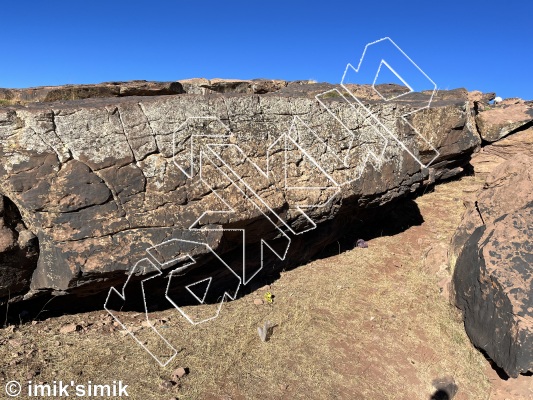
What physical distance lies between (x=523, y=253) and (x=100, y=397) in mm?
4377

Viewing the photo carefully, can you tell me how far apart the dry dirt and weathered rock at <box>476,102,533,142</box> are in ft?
13.7

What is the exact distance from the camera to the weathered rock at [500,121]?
8797mm

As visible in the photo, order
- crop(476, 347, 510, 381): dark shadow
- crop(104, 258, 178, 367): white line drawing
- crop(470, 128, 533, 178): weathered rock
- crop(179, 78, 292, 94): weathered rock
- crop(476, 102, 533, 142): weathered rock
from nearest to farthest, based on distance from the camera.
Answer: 1. crop(104, 258, 178, 367): white line drawing
2. crop(476, 347, 510, 381): dark shadow
3. crop(179, 78, 292, 94): weathered rock
4. crop(470, 128, 533, 178): weathered rock
5. crop(476, 102, 533, 142): weathered rock

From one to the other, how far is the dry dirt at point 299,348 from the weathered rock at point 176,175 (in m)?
0.52

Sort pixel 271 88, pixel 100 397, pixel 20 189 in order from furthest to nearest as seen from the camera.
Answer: pixel 271 88 → pixel 20 189 → pixel 100 397

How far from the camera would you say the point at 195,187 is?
14.4 feet

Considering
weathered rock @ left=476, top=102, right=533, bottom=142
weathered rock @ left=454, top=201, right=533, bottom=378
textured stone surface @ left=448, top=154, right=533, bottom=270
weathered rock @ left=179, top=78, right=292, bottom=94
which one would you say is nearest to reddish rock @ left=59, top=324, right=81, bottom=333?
weathered rock @ left=454, top=201, right=533, bottom=378

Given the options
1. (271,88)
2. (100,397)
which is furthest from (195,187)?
(271,88)

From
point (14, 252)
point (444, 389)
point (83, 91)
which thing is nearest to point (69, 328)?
point (14, 252)

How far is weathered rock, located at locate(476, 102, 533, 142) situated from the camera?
28.9 feet

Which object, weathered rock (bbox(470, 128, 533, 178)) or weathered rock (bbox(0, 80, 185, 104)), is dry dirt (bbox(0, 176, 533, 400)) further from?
weathered rock (bbox(470, 128, 533, 178))

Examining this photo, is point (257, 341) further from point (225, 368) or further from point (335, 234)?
point (335, 234)

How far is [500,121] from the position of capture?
880cm

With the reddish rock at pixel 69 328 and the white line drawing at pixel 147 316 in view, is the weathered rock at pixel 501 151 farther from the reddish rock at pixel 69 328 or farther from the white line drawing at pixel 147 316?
the reddish rock at pixel 69 328
